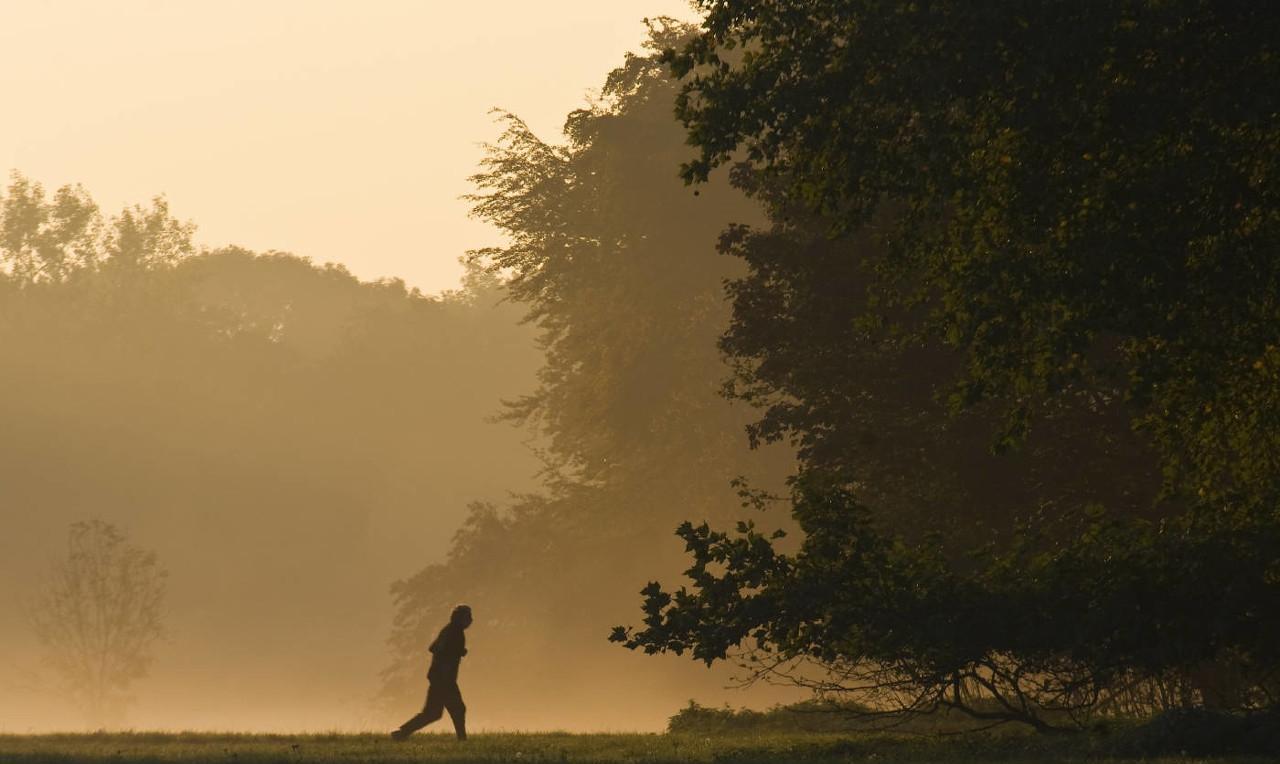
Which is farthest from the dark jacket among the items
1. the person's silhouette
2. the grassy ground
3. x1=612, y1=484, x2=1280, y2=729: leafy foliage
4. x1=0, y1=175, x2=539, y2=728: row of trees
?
x1=0, y1=175, x2=539, y2=728: row of trees

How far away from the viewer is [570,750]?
18.2m

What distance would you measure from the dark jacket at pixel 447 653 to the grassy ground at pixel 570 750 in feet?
2.44

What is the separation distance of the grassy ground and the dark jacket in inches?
29.2

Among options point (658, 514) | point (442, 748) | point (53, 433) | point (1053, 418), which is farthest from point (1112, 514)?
point (53, 433)

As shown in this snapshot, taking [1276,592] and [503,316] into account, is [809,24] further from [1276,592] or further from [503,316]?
[503,316]

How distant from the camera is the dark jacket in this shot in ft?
71.3

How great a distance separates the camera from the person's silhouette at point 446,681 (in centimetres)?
2148

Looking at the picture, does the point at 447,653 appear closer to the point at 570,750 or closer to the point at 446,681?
the point at 446,681

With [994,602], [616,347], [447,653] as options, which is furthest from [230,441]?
[994,602]

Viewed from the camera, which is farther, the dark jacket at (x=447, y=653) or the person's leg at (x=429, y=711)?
the dark jacket at (x=447, y=653)

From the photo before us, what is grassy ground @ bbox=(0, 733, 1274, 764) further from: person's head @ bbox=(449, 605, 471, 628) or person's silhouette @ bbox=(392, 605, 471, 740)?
person's head @ bbox=(449, 605, 471, 628)

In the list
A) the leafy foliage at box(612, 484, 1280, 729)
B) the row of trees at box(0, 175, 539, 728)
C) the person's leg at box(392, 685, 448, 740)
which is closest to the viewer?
the leafy foliage at box(612, 484, 1280, 729)

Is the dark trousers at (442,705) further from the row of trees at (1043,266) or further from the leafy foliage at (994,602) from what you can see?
the row of trees at (1043,266)

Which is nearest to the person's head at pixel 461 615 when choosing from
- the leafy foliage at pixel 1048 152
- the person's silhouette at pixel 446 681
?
the person's silhouette at pixel 446 681
